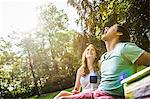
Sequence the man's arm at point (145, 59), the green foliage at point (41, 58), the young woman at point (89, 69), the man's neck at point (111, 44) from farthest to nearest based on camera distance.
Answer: the green foliage at point (41, 58) < the young woman at point (89, 69) < the man's neck at point (111, 44) < the man's arm at point (145, 59)

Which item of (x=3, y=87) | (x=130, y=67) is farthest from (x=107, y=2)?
(x=130, y=67)

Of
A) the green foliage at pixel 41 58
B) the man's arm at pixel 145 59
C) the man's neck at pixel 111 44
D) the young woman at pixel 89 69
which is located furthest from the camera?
the green foliage at pixel 41 58

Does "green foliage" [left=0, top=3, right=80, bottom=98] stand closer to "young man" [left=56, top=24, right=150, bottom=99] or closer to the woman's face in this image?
the woman's face

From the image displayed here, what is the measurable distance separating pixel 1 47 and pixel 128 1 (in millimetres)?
2589

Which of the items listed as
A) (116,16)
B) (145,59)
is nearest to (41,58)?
(116,16)

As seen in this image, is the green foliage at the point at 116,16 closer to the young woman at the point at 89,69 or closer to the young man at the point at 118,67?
the young woman at the point at 89,69

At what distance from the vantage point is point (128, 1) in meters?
6.12

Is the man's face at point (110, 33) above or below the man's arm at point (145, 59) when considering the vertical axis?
above

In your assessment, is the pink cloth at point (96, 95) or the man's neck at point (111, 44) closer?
the pink cloth at point (96, 95)

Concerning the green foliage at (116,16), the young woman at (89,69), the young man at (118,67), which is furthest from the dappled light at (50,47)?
the young man at (118,67)

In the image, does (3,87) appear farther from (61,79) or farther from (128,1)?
(128,1)

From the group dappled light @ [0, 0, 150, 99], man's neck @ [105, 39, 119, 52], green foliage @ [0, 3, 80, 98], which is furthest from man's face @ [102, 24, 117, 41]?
green foliage @ [0, 3, 80, 98]

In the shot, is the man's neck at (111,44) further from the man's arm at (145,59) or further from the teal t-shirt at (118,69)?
the man's arm at (145,59)

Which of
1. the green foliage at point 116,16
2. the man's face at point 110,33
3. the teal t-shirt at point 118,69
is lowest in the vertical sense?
Answer: the teal t-shirt at point 118,69
